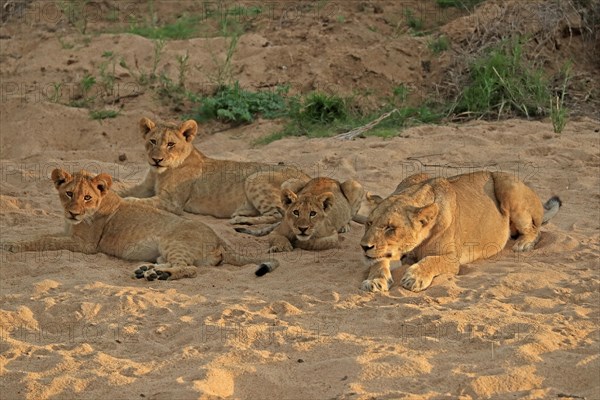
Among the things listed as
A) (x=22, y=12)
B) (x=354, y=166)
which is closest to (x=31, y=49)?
(x=22, y=12)

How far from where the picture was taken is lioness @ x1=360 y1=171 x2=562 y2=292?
23.2ft

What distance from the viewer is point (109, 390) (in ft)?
17.7

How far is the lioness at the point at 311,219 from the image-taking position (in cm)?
817

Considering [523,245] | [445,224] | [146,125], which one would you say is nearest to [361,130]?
[146,125]

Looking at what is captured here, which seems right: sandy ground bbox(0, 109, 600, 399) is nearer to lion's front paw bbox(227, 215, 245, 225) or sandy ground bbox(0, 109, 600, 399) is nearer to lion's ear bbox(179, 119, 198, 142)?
lion's front paw bbox(227, 215, 245, 225)

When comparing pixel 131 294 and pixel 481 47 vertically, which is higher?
pixel 481 47

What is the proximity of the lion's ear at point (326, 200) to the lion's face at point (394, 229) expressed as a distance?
115 cm

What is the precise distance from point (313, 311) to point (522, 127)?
5688mm

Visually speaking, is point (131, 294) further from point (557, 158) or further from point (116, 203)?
point (557, 158)

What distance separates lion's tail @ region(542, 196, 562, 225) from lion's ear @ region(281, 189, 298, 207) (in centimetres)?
211

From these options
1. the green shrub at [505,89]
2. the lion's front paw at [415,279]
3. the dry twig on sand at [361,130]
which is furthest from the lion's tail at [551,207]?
the green shrub at [505,89]

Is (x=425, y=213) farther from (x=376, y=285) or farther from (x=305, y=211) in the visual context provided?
(x=305, y=211)

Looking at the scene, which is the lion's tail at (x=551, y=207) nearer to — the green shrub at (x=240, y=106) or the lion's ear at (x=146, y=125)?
the lion's ear at (x=146, y=125)

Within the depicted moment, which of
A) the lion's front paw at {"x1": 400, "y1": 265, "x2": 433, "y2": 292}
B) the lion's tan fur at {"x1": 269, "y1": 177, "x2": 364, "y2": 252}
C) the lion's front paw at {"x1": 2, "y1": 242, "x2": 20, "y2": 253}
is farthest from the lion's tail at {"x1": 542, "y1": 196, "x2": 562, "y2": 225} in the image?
the lion's front paw at {"x1": 2, "y1": 242, "x2": 20, "y2": 253}
